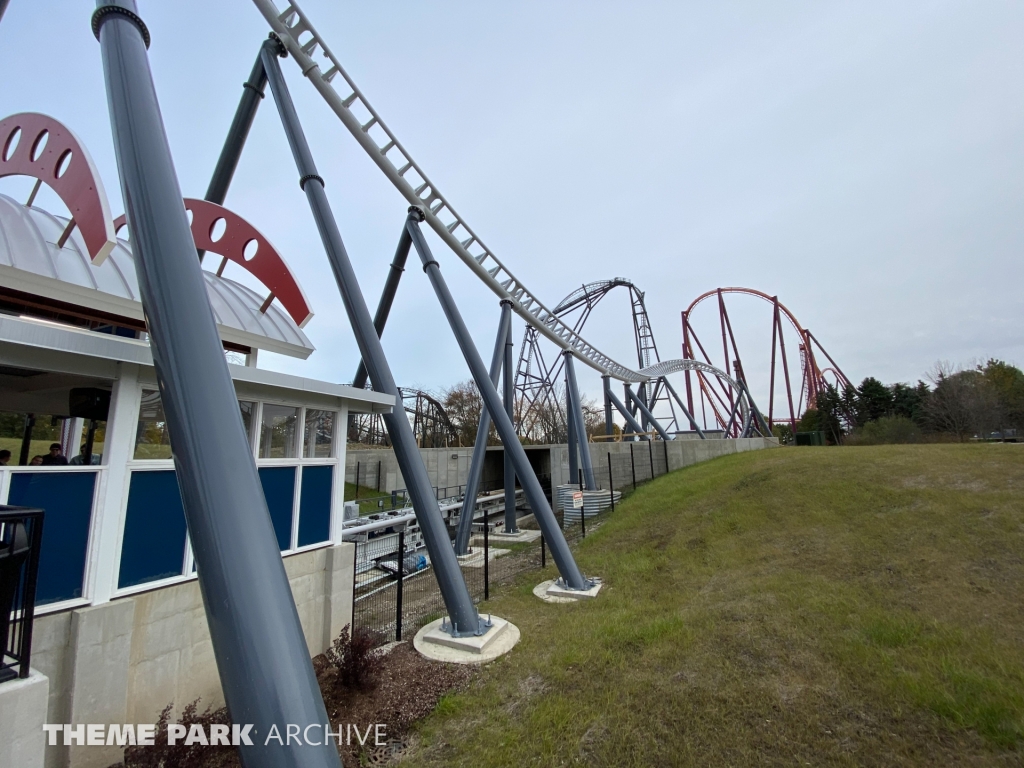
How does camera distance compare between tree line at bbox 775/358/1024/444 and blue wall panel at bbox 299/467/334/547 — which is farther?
tree line at bbox 775/358/1024/444

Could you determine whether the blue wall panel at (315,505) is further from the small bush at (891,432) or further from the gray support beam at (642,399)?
the small bush at (891,432)

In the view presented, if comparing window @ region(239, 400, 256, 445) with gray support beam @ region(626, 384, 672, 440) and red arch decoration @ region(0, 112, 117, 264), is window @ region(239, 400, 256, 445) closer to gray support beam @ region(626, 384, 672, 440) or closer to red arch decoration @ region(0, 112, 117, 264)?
red arch decoration @ region(0, 112, 117, 264)

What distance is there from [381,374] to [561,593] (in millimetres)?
5358

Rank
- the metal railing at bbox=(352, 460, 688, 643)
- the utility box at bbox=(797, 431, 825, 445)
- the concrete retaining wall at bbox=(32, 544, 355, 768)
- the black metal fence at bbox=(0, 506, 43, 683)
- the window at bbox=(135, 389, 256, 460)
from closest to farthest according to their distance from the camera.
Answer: the black metal fence at bbox=(0, 506, 43, 683), the concrete retaining wall at bbox=(32, 544, 355, 768), the window at bbox=(135, 389, 256, 460), the metal railing at bbox=(352, 460, 688, 643), the utility box at bbox=(797, 431, 825, 445)

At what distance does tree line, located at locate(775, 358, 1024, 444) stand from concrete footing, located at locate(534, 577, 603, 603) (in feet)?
104

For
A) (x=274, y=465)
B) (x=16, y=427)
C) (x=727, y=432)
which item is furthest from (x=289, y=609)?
(x=727, y=432)

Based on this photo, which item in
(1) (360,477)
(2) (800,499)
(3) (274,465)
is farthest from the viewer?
(1) (360,477)

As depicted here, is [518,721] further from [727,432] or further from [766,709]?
[727,432]

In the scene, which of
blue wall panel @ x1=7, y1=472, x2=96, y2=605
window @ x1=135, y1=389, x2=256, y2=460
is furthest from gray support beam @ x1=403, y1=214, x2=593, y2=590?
blue wall panel @ x1=7, y1=472, x2=96, y2=605

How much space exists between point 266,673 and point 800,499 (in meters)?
13.3

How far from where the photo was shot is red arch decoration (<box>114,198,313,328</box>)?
25.1ft

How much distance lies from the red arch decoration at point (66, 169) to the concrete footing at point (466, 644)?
6077 millimetres

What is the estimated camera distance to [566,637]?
658cm

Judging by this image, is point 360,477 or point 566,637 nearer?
point 566,637
